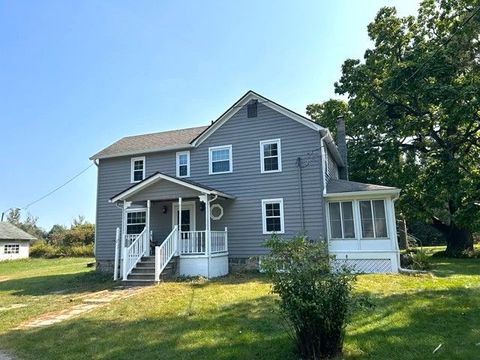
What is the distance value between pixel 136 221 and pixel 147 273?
13.9 ft

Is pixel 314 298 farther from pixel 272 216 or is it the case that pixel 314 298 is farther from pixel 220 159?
pixel 220 159

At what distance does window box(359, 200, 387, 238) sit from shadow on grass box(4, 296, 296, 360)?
23.8 feet

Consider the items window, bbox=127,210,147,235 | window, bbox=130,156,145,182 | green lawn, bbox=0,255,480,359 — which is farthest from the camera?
window, bbox=130,156,145,182

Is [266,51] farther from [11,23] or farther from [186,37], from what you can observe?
[11,23]

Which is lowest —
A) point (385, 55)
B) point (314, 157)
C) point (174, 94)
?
point (314, 157)

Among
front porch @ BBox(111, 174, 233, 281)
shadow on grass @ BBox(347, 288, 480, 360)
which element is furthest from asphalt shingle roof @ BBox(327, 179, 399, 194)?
shadow on grass @ BBox(347, 288, 480, 360)

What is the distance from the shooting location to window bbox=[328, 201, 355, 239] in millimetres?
13633

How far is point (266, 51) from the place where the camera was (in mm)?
12766

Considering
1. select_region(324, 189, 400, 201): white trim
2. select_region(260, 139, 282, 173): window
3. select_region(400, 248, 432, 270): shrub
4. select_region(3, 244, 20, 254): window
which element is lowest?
select_region(400, 248, 432, 270): shrub

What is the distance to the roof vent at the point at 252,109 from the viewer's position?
1505 centimetres

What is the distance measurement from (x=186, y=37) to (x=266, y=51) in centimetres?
294

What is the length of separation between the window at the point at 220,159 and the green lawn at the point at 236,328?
21.2ft

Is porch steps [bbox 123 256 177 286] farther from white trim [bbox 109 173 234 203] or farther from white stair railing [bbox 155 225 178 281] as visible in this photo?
white trim [bbox 109 173 234 203]

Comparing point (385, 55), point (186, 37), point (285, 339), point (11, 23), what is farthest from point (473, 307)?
point (385, 55)
